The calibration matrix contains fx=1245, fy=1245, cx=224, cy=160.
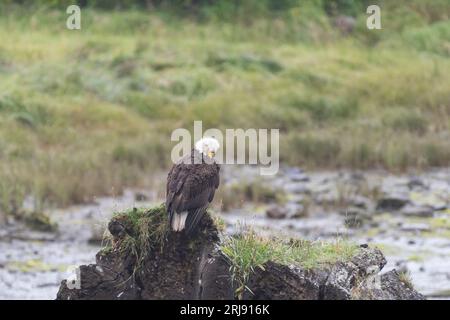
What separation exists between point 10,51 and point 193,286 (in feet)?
73.5

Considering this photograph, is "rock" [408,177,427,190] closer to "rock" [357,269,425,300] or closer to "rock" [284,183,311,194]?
"rock" [284,183,311,194]

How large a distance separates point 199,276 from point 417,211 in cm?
1165

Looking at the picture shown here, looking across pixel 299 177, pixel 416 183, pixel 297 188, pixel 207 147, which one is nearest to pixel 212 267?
pixel 207 147

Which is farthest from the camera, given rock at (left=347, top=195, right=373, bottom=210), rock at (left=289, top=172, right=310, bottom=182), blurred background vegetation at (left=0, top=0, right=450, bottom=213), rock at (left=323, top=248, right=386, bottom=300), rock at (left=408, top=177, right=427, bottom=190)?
blurred background vegetation at (left=0, top=0, right=450, bottom=213)

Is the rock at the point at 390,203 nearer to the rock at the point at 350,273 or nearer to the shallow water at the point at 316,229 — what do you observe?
the shallow water at the point at 316,229

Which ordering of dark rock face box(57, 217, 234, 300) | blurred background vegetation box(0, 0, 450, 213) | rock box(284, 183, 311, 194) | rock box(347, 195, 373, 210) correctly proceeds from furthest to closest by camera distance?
blurred background vegetation box(0, 0, 450, 213), rock box(284, 183, 311, 194), rock box(347, 195, 373, 210), dark rock face box(57, 217, 234, 300)

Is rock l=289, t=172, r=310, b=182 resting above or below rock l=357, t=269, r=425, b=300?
above

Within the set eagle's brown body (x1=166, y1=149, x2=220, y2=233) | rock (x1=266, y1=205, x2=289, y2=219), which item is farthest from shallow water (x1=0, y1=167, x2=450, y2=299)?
eagle's brown body (x1=166, y1=149, x2=220, y2=233)

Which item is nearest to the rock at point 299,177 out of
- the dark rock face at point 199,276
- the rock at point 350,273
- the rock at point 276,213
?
the rock at point 276,213

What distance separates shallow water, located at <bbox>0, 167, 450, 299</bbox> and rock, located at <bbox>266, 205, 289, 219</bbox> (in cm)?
12

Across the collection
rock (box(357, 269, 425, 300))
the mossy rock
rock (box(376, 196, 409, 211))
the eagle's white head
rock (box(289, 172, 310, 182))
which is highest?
rock (box(289, 172, 310, 182))

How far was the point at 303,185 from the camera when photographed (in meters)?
24.0

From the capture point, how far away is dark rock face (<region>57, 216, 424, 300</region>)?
10492mm

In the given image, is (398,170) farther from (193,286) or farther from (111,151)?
(193,286)
